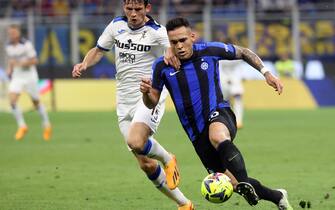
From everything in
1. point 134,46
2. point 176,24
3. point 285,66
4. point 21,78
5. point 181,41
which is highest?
point 176,24

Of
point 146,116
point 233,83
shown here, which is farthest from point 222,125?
point 233,83

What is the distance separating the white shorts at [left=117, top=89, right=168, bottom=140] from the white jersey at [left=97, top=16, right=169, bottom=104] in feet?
0.30

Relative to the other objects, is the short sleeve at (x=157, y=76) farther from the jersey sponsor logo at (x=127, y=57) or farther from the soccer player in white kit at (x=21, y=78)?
the soccer player in white kit at (x=21, y=78)

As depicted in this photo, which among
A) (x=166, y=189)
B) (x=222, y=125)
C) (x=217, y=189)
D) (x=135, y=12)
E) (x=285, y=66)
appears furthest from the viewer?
(x=285, y=66)

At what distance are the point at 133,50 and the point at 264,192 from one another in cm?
281

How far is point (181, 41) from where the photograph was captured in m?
8.82

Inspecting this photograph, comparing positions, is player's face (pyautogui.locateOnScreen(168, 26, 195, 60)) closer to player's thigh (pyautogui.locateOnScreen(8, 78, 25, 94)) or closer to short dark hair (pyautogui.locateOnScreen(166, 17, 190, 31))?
short dark hair (pyautogui.locateOnScreen(166, 17, 190, 31))

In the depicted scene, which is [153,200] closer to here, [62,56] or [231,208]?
[231,208]

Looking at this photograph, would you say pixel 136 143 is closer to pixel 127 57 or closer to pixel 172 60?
pixel 172 60

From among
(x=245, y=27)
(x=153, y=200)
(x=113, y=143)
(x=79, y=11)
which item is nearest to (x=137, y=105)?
(x=153, y=200)

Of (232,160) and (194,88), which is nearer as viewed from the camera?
(232,160)

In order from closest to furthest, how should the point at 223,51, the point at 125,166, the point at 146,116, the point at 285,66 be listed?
1. the point at 223,51
2. the point at 146,116
3. the point at 125,166
4. the point at 285,66

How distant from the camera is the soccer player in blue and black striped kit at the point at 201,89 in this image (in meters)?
8.79

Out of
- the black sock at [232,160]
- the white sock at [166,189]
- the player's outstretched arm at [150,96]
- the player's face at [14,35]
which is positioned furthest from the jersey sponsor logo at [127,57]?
the player's face at [14,35]
